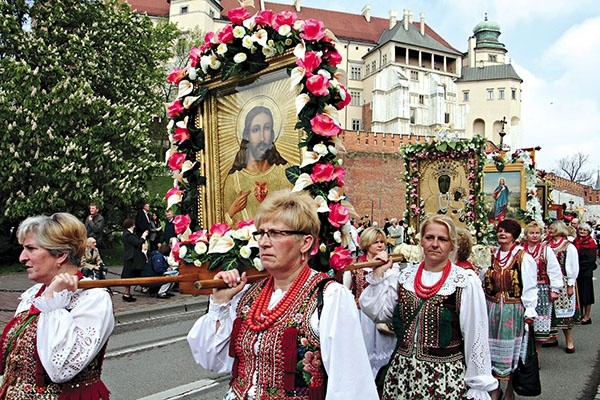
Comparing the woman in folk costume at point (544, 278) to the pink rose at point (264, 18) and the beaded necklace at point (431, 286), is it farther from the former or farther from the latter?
the pink rose at point (264, 18)

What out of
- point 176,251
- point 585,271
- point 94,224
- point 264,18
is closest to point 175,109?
point 264,18

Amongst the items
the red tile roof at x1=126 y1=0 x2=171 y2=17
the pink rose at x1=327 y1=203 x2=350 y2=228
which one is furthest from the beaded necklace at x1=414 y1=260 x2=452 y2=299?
the red tile roof at x1=126 y1=0 x2=171 y2=17

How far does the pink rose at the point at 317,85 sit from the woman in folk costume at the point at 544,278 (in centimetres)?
599

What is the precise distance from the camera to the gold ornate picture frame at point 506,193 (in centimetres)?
1228

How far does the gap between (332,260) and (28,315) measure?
1.73 metres

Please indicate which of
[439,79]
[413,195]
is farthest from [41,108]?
[439,79]

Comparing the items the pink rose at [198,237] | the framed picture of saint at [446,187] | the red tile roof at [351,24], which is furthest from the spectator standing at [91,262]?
the red tile roof at [351,24]

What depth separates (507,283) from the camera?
6.29 meters

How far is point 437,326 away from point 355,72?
7613 cm

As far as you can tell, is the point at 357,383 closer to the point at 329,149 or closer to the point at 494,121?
the point at 329,149

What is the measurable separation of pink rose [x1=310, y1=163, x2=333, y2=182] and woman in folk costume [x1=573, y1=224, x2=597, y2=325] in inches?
370

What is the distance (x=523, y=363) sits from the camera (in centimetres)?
602

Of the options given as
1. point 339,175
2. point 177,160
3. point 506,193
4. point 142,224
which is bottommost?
point 142,224

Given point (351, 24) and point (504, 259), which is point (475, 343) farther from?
point (351, 24)
